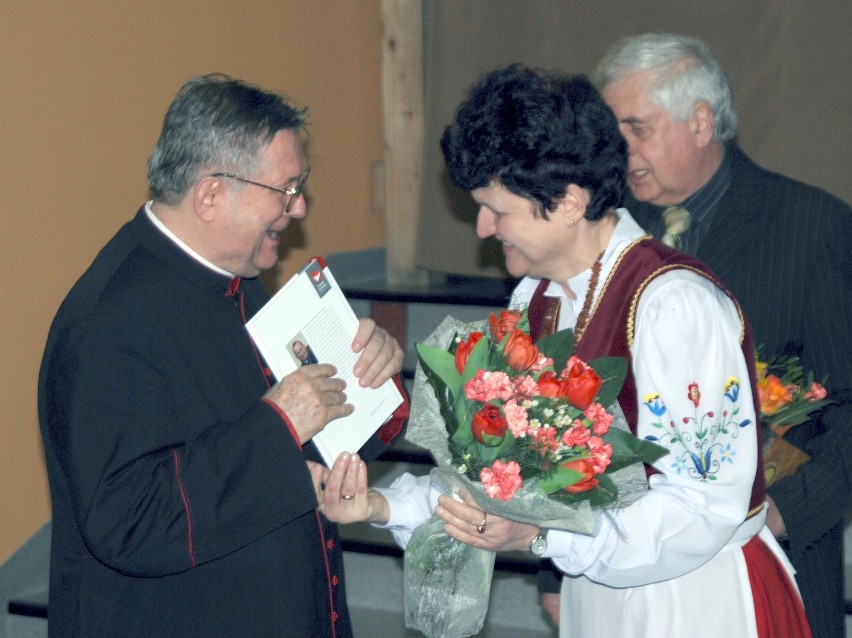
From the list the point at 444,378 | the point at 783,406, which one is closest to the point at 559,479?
the point at 444,378

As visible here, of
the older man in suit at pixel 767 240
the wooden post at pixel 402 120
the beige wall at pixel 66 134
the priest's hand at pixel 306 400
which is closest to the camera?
the priest's hand at pixel 306 400

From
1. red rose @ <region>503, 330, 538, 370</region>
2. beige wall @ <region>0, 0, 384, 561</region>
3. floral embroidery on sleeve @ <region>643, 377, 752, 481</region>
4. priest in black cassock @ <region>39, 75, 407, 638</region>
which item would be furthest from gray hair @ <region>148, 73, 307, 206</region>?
beige wall @ <region>0, 0, 384, 561</region>

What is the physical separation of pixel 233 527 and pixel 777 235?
1.35 metres

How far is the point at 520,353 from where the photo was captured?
1670mm

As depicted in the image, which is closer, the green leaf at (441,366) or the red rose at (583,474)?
the red rose at (583,474)

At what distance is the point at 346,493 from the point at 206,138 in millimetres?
716

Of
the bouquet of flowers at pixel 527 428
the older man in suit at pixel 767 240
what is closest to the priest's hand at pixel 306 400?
the bouquet of flowers at pixel 527 428

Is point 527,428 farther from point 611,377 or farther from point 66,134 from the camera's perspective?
point 66,134

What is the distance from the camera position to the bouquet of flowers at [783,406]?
6.63 feet

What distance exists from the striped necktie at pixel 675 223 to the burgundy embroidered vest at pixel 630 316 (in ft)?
2.04

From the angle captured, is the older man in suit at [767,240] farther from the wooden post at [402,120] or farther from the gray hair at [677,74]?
the wooden post at [402,120]

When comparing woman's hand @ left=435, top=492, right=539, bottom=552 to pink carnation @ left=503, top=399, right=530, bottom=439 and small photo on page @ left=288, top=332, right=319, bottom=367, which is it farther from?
small photo on page @ left=288, top=332, right=319, bottom=367

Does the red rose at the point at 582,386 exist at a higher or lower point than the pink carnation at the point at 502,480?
higher

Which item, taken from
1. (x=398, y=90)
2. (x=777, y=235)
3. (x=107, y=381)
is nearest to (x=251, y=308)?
(x=107, y=381)
